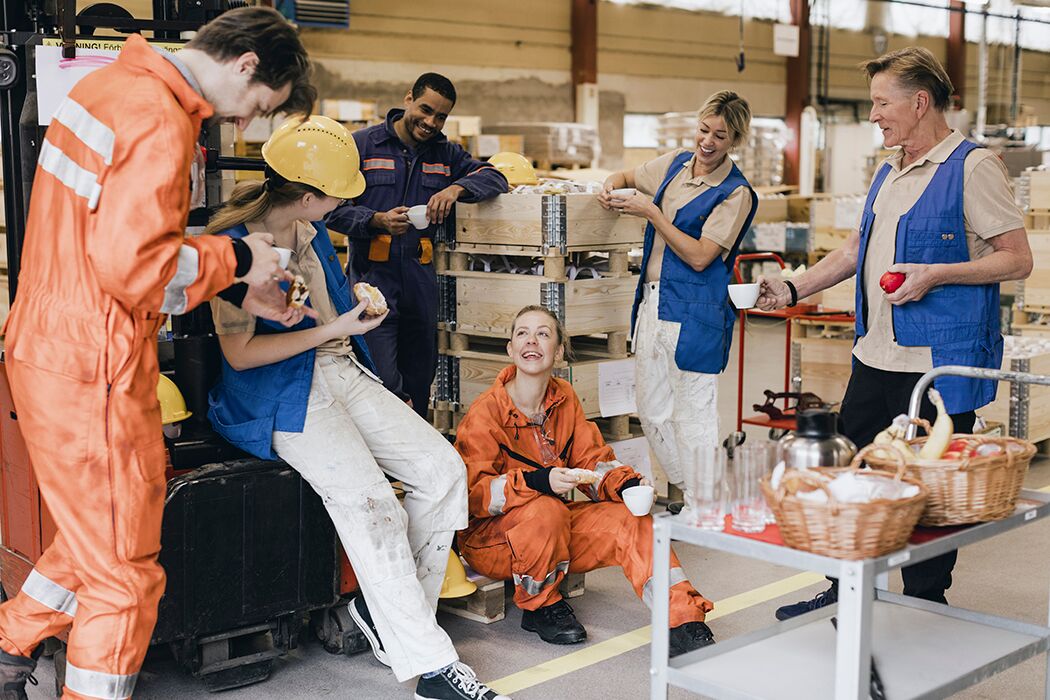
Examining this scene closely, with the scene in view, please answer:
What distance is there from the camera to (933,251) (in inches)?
143

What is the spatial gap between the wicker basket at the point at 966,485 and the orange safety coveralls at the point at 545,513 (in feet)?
4.08

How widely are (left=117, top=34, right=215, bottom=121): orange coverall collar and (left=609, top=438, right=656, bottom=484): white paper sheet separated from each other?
2882 millimetres

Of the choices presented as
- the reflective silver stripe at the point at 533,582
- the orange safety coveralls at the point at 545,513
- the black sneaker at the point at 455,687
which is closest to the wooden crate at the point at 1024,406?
the orange safety coveralls at the point at 545,513

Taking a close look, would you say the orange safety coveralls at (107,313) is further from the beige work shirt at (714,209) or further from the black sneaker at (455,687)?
the beige work shirt at (714,209)

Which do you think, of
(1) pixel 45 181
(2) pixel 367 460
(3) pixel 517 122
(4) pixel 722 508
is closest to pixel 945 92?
(4) pixel 722 508

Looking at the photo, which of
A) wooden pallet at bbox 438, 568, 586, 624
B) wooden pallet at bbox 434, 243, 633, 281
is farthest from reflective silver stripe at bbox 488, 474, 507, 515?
wooden pallet at bbox 434, 243, 633, 281

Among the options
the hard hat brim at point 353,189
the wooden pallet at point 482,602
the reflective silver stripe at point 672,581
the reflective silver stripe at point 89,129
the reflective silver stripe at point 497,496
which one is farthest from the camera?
the wooden pallet at point 482,602

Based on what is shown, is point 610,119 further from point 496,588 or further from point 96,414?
point 96,414

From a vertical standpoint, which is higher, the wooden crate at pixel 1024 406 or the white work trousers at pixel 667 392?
the white work trousers at pixel 667 392

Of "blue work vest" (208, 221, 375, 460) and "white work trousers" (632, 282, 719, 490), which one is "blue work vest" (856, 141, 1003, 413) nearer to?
"white work trousers" (632, 282, 719, 490)

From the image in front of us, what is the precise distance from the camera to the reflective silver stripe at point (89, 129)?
8.80 feet

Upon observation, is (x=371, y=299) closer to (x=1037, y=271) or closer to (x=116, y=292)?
(x=116, y=292)

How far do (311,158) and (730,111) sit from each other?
1.95m

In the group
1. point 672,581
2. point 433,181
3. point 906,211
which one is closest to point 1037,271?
point 433,181
